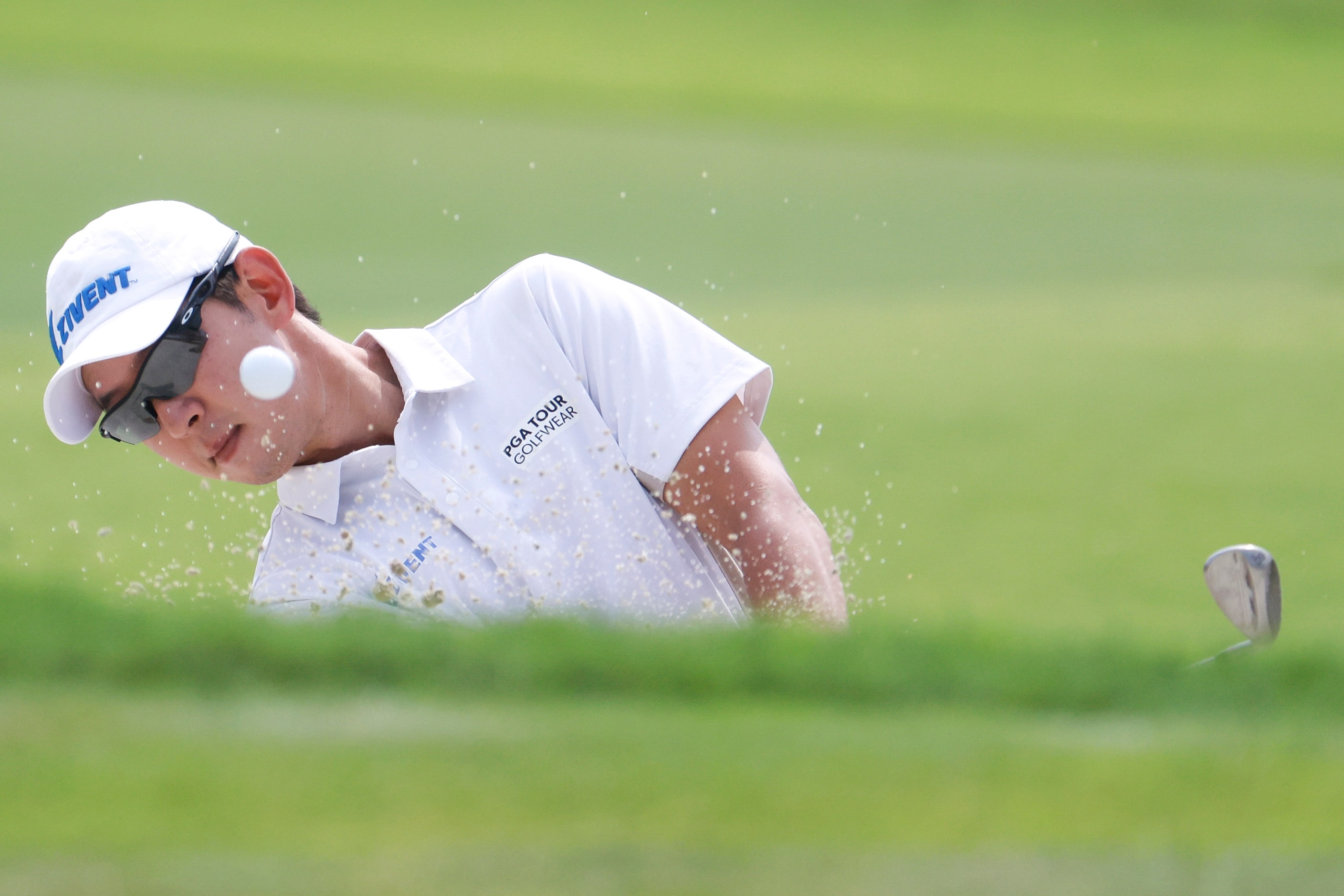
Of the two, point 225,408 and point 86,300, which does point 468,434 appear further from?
point 86,300

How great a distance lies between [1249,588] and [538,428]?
1003mm

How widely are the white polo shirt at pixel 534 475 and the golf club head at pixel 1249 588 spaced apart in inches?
27.2

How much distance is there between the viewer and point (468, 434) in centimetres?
230

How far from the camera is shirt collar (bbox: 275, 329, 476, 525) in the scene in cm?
225

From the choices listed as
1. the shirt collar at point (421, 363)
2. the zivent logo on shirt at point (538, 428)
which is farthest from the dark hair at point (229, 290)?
the zivent logo on shirt at point (538, 428)

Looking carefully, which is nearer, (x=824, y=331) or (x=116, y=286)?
(x=116, y=286)

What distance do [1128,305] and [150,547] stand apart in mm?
3168

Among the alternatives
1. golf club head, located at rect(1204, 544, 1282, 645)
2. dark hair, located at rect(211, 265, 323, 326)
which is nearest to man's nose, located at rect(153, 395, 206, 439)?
dark hair, located at rect(211, 265, 323, 326)

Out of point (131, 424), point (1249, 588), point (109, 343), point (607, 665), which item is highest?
point (109, 343)

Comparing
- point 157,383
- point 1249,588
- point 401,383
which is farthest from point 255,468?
point 1249,588

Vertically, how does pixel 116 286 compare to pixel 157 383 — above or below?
above

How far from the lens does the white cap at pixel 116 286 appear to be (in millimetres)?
2119

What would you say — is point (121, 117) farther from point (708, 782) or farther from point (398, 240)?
point (708, 782)

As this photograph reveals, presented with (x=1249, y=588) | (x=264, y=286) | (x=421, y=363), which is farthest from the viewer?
(x=421, y=363)
